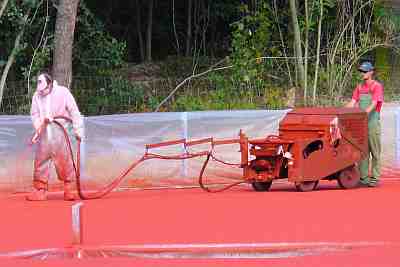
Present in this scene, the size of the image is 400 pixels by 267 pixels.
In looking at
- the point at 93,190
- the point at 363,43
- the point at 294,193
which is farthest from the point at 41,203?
the point at 363,43

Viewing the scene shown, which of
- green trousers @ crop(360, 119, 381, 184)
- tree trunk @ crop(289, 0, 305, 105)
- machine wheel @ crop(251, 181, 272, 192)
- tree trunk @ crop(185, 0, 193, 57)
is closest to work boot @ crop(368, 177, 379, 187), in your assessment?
green trousers @ crop(360, 119, 381, 184)

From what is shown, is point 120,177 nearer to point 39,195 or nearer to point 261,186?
point 39,195

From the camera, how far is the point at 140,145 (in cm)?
1623

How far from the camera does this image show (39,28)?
76.8 feet

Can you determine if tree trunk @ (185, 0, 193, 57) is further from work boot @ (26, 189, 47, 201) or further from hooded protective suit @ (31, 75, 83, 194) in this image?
work boot @ (26, 189, 47, 201)

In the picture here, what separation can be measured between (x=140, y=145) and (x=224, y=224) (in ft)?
19.1

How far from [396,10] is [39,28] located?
1053 centimetres

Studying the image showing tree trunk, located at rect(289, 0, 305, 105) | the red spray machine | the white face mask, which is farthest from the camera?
tree trunk, located at rect(289, 0, 305, 105)

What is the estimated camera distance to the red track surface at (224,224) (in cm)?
908

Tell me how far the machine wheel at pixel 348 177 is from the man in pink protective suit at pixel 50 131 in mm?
3896

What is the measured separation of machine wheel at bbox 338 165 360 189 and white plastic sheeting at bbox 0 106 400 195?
2.57 metres

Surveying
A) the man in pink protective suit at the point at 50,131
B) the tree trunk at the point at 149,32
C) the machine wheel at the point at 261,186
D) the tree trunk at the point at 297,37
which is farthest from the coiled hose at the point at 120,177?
the tree trunk at the point at 149,32

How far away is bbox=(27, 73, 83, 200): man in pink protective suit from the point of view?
1333cm

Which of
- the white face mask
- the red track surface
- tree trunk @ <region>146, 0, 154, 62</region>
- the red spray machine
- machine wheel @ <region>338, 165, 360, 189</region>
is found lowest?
the red track surface
